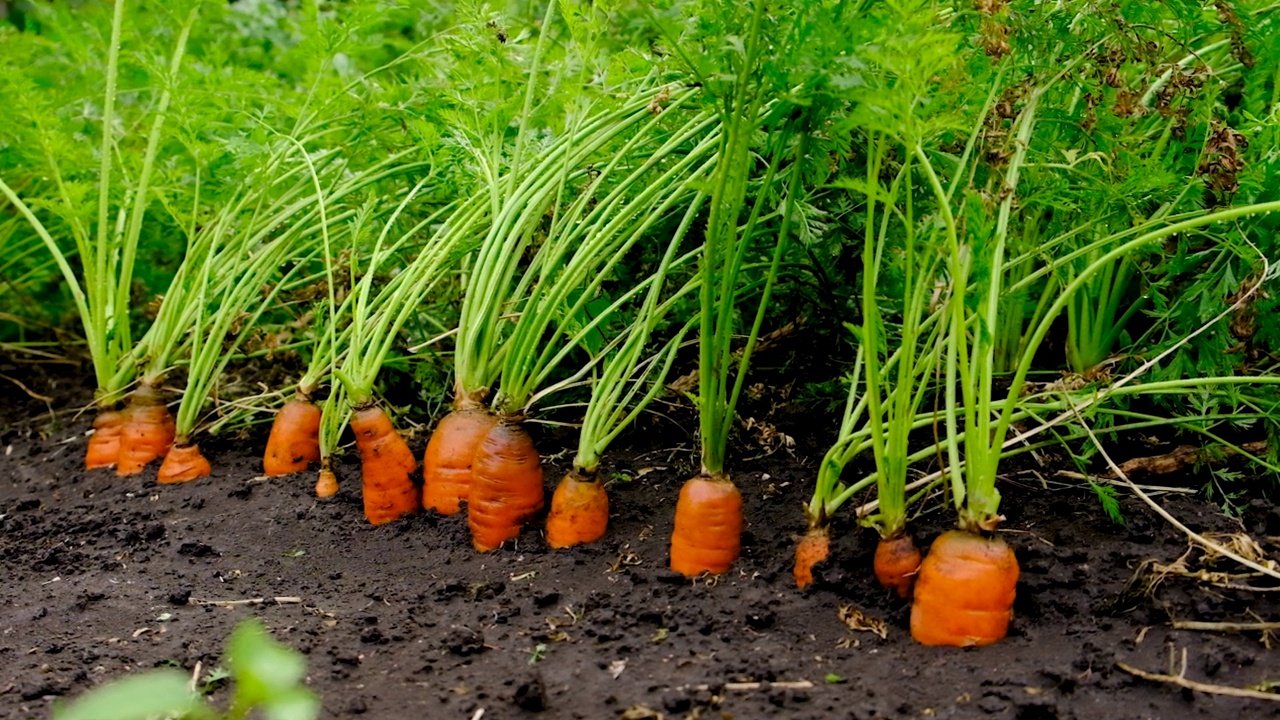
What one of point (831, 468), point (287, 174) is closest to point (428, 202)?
point (287, 174)

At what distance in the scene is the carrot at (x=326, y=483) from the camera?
2.35 meters

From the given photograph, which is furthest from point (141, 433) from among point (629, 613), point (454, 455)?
point (629, 613)

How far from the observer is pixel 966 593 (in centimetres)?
157

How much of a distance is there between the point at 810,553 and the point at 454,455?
0.78 m

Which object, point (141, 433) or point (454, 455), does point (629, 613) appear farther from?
point (141, 433)

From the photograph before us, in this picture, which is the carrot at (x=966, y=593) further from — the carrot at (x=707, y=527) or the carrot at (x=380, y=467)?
the carrot at (x=380, y=467)

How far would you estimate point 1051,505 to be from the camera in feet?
6.31

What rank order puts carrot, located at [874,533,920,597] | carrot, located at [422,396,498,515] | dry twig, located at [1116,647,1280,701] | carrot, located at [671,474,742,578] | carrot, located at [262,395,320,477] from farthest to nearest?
carrot, located at [262,395,320,477] → carrot, located at [422,396,498,515] → carrot, located at [671,474,742,578] → carrot, located at [874,533,920,597] → dry twig, located at [1116,647,1280,701]

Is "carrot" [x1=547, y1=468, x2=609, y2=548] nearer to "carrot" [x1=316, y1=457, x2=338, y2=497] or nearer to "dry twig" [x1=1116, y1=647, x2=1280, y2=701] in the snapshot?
"carrot" [x1=316, y1=457, x2=338, y2=497]

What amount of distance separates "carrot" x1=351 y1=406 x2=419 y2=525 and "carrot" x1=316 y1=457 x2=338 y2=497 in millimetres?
158

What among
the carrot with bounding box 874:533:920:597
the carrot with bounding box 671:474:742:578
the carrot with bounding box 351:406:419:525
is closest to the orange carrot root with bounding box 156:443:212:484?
the carrot with bounding box 351:406:419:525

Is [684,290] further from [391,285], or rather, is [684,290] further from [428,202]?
[428,202]

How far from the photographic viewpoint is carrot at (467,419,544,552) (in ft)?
6.68

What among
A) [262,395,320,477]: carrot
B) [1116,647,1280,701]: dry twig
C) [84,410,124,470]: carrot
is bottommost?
[84,410,124,470]: carrot
